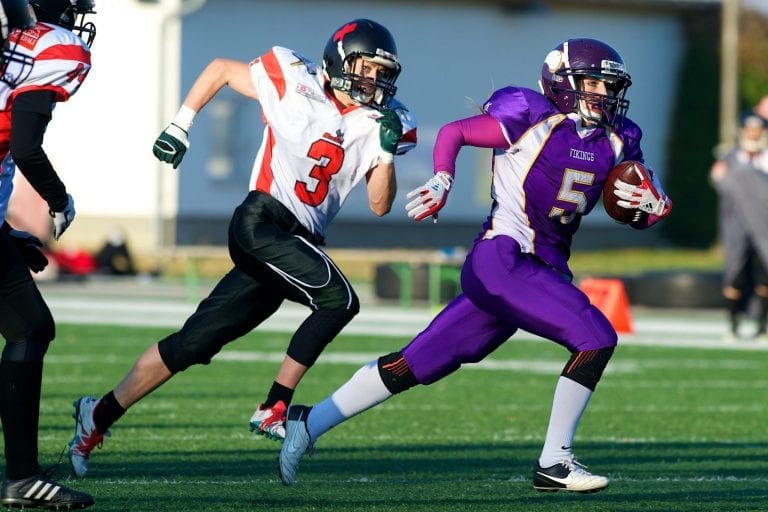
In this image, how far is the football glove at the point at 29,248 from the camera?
565cm

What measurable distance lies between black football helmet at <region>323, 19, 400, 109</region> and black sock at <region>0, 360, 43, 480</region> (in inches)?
68.8

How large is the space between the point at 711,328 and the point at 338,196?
956cm

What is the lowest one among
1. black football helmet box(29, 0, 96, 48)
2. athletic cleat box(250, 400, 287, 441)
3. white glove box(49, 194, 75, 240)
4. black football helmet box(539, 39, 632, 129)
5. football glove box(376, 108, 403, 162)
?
athletic cleat box(250, 400, 287, 441)

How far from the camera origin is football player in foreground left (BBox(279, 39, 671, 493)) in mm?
5879

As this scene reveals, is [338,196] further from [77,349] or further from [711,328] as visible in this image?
[711,328]

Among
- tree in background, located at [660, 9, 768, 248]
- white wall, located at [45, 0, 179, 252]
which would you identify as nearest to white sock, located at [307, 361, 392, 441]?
white wall, located at [45, 0, 179, 252]

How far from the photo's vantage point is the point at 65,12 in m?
5.63

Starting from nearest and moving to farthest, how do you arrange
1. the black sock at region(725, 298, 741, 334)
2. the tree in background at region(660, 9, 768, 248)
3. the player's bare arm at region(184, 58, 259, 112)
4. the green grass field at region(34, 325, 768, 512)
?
the green grass field at region(34, 325, 768, 512) → the player's bare arm at region(184, 58, 259, 112) → the black sock at region(725, 298, 741, 334) → the tree in background at region(660, 9, 768, 248)

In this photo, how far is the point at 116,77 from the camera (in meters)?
24.8

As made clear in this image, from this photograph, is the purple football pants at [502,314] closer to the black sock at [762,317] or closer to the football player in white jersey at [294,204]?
the football player in white jersey at [294,204]

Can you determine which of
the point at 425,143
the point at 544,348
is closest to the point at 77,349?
the point at 544,348

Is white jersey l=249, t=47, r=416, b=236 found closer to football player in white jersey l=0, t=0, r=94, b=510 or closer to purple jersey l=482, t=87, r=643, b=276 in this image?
purple jersey l=482, t=87, r=643, b=276

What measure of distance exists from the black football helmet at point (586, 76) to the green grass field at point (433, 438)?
143 cm

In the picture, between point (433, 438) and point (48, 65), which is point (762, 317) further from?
point (48, 65)
